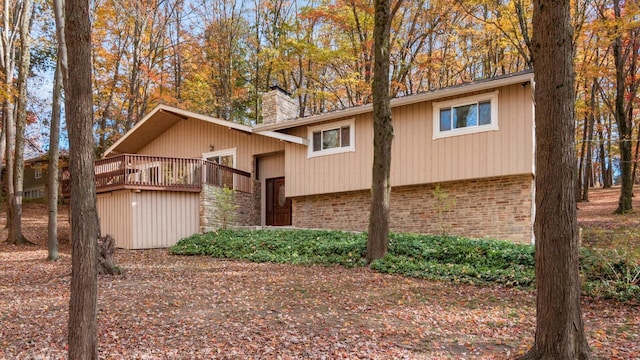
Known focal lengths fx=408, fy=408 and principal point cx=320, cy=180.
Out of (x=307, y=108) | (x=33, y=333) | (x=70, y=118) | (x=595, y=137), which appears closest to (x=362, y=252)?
(x=33, y=333)

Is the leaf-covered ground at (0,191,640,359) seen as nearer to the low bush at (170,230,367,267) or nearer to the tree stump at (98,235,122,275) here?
the tree stump at (98,235,122,275)

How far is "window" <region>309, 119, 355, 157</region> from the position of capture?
13.4 m

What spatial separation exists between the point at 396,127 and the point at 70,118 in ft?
33.8

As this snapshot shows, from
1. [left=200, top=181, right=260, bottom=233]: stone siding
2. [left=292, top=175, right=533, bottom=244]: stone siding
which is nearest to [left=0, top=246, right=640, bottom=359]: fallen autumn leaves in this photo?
[left=292, top=175, right=533, bottom=244]: stone siding

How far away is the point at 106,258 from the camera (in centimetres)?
830

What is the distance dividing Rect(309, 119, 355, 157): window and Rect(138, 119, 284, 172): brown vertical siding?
5.21 feet

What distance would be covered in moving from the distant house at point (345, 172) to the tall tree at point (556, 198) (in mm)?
7236

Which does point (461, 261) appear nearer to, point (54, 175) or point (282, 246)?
point (282, 246)

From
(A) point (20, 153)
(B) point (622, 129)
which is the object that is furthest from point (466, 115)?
(A) point (20, 153)

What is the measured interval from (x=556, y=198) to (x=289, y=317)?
143 inches

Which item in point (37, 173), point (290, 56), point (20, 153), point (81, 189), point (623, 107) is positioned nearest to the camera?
point (81, 189)

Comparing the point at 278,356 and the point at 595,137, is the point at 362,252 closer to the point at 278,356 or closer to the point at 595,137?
the point at 278,356

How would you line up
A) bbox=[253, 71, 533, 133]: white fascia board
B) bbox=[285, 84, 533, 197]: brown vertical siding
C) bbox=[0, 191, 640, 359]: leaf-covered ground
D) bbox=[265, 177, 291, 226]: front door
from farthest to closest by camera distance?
bbox=[265, 177, 291, 226]: front door → bbox=[285, 84, 533, 197]: brown vertical siding → bbox=[253, 71, 533, 133]: white fascia board → bbox=[0, 191, 640, 359]: leaf-covered ground

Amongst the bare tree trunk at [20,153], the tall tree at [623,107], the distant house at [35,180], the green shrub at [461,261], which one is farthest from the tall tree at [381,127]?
the distant house at [35,180]
